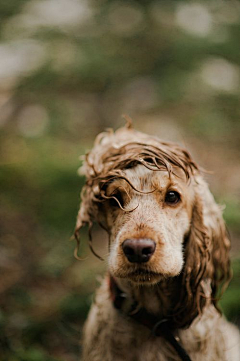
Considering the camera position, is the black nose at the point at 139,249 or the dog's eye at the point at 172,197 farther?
the dog's eye at the point at 172,197

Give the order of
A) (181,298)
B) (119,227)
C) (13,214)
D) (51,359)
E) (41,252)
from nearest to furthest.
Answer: (119,227) < (181,298) < (51,359) < (41,252) < (13,214)

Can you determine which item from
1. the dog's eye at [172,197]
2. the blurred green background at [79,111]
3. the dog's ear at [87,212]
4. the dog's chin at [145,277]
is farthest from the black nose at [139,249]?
the blurred green background at [79,111]

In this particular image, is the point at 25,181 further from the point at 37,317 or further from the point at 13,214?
the point at 37,317

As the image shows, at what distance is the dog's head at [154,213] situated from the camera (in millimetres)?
2375

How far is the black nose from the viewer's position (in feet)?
7.48

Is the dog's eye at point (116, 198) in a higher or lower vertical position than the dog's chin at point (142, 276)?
higher

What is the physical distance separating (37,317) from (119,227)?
6.62 ft

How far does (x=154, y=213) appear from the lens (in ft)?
8.21

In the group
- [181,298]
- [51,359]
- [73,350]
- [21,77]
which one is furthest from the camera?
[21,77]

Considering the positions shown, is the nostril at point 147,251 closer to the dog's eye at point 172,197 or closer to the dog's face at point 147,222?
the dog's face at point 147,222

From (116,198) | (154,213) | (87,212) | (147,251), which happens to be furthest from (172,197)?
A: (87,212)

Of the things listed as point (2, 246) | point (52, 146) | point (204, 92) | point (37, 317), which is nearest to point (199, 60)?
point (204, 92)

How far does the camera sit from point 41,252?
5.16 m

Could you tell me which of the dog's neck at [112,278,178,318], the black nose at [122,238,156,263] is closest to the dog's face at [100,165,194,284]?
the black nose at [122,238,156,263]
